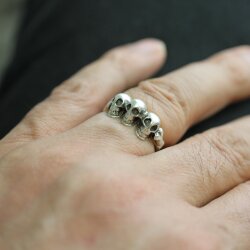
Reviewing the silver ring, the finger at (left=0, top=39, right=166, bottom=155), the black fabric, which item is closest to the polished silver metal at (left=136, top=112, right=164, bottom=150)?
the silver ring

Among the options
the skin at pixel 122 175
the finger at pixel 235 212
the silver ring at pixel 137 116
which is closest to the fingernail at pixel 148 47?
the skin at pixel 122 175

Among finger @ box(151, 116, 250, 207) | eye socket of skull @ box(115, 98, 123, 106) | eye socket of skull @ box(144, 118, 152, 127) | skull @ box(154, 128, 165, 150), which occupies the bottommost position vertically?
finger @ box(151, 116, 250, 207)

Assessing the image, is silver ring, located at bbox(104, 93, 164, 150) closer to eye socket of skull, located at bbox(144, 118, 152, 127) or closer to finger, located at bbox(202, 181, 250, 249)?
eye socket of skull, located at bbox(144, 118, 152, 127)

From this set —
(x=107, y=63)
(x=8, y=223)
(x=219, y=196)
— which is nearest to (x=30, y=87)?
(x=107, y=63)

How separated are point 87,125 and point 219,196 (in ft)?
0.94

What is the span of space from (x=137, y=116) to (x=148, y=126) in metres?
0.03

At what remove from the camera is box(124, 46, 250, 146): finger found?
88 centimetres

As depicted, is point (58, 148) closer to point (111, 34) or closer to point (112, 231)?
point (112, 231)

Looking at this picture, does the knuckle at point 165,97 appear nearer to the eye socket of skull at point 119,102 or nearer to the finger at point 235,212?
the eye socket of skull at point 119,102

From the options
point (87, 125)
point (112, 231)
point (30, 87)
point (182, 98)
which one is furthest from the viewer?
point (30, 87)

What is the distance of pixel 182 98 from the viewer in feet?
3.05

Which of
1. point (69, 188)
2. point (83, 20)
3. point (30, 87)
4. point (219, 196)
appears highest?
point (83, 20)

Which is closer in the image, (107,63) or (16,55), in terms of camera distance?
(107,63)

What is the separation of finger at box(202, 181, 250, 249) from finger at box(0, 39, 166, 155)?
0.33 m
